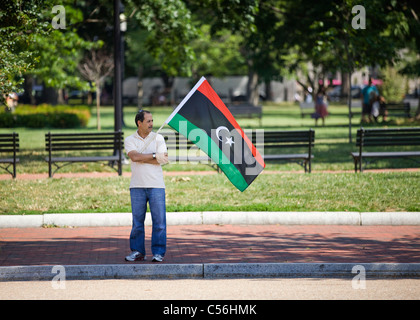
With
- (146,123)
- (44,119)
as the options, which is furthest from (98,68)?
(146,123)

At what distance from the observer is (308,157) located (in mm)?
14195

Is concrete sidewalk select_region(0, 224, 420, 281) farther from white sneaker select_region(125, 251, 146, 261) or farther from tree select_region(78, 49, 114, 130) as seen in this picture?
tree select_region(78, 49, 114, 130)

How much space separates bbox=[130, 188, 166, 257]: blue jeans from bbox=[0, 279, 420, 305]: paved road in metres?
0.68

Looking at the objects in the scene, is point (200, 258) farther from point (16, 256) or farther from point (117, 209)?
point (117, 209)

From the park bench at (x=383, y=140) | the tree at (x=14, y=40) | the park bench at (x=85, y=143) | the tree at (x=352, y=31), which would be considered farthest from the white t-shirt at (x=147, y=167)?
the tree at (x=352, y=31)

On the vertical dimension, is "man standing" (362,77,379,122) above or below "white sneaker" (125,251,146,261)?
above

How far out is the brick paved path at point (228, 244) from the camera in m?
8.02

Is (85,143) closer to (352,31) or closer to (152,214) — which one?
(152,214)

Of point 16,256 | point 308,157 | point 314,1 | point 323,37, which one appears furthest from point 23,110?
point 16,256

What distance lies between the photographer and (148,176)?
7500 mm

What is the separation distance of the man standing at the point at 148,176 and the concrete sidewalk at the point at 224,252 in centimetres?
42

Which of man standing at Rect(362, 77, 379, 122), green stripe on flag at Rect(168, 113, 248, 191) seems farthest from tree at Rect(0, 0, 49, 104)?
man standing at Rect(362, 77, 379, 122)

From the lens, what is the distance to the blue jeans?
7543 millimetres
